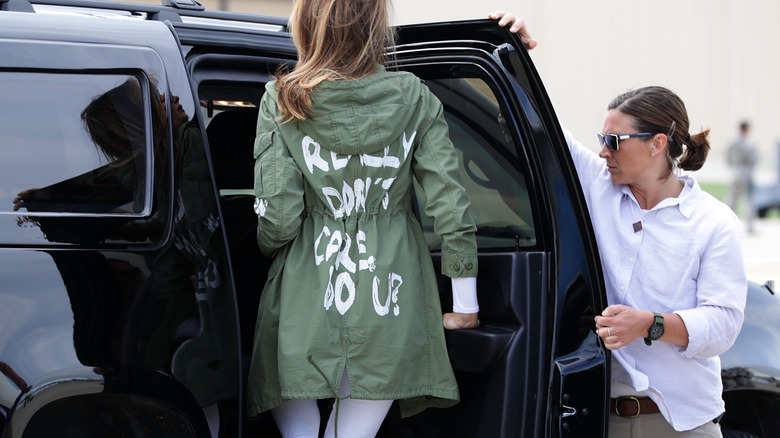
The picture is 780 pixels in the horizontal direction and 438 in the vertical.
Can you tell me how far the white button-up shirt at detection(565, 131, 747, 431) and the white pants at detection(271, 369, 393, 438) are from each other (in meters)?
0.67

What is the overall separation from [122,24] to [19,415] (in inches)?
35.9

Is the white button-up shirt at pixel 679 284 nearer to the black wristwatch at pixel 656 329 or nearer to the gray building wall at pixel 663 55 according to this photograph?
the black wristwatch at pixel 656 329

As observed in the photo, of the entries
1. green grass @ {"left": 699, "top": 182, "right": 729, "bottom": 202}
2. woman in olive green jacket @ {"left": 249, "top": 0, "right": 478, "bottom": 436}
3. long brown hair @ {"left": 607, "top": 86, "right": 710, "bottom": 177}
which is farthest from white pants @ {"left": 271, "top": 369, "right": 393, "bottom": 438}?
green grass @ {"left": 699, "top": 182, "right": 729, "bottom": 202}

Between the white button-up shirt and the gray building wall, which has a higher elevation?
the gray building wall

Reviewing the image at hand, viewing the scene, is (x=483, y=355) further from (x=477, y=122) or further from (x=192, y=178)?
(x=192, y=178)

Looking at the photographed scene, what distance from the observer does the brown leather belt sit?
2.22 meters

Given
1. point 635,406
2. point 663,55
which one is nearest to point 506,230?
point 635,406

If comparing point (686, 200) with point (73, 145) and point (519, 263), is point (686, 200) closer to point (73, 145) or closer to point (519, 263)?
point (519, 263)

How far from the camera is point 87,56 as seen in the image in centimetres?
180

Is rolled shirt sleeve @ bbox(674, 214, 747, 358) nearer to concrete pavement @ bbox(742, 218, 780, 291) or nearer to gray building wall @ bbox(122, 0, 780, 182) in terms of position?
concrete pavement @ bbox(742, 218, 780, 291)

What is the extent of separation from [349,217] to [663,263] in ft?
2.76

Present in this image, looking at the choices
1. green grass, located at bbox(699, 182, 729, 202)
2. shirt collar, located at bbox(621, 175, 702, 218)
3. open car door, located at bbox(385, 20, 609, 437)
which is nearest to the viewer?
open car door, located at bbox(385, 20, 609, 437)

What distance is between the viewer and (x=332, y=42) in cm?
197

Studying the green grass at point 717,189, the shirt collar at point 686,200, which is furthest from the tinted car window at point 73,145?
the green grass at point 717,189
